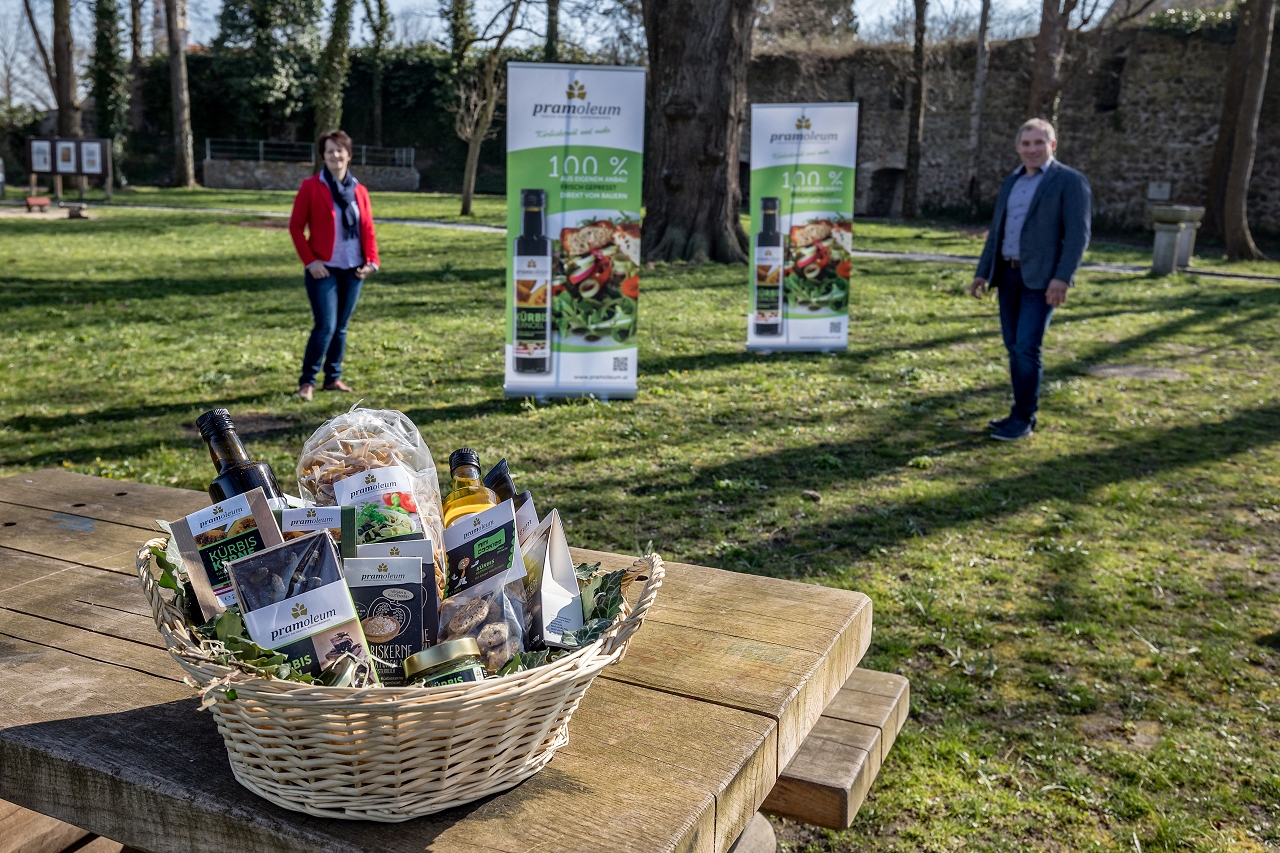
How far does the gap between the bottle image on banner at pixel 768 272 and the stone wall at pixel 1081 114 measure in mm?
19176

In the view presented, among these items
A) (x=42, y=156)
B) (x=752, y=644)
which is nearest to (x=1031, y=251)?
(x=752, y=644)

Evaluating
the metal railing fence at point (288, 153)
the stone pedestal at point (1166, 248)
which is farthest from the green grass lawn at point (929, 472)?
the metal railing fence at point (288, 153)

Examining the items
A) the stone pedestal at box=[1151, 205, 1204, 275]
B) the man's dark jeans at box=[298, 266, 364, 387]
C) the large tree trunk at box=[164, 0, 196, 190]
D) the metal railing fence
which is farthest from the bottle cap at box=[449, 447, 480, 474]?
the metal railing fence

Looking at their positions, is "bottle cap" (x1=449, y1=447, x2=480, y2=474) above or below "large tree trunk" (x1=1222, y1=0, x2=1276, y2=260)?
below

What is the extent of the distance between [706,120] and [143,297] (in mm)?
7169

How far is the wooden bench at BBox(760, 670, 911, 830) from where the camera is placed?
2100 millimetres

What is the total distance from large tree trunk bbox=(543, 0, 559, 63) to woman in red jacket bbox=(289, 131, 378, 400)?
14829mm

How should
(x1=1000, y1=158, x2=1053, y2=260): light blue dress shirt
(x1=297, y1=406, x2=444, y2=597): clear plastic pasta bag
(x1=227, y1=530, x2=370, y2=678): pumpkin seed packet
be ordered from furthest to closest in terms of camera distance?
(x1=1000, y1=158, x2=1053, y2=260): light blue dress shirt
(x1=297, y1=406, x2=444, y2=597): clear plastic pasta bag
(x1=227, y1=530, x2=370, y2=678): pumpkin seed packet

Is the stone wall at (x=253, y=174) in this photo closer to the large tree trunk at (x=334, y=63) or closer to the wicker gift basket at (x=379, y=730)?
the large tree trunk at (x=334, y=63)

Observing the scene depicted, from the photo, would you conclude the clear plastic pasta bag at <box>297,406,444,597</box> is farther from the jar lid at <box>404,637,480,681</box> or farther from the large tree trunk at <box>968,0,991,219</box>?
the large tree trunk at <box>968,0,991,219</box>

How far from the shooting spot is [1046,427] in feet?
23.2

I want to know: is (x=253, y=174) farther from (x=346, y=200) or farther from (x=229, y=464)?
(x=229, y=464)

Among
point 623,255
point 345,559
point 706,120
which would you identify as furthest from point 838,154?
point 345,559

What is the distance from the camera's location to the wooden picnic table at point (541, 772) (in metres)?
1.23
